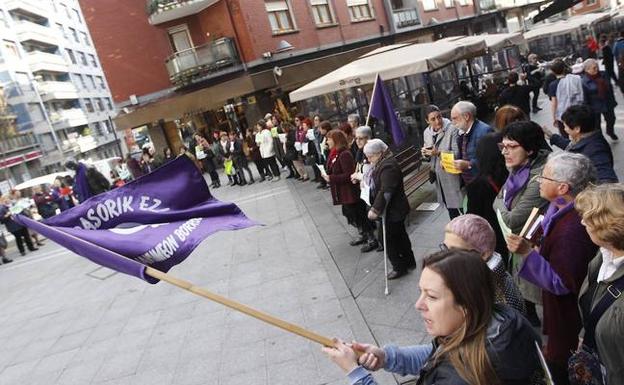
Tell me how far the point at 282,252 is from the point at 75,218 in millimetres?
4730

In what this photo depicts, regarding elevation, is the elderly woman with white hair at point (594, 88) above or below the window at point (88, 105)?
below

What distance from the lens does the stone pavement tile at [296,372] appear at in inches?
154

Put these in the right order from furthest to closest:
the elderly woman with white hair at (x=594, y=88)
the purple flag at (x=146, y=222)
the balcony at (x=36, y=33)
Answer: the balcony at (x=36, y=33) < the elderly woman with white hair at (x=594, y=88) < the purple flag at (x=146, y=222)

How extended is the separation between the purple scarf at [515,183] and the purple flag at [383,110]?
2689 mm

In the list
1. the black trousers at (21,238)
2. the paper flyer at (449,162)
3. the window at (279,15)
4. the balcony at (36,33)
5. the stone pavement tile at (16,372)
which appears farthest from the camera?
the balcony at (36,33)

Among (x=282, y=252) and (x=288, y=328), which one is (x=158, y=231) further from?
(x=282, y=252)

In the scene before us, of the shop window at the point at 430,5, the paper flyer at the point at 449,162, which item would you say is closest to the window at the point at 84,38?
the shop window at the point at 430,5

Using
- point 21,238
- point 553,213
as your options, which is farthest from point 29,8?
point 553,213

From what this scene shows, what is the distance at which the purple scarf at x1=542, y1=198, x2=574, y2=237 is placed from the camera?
244 centimetres

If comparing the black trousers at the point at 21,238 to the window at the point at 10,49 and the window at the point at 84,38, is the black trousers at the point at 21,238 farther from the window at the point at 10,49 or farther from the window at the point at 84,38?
the window at the point at 84,38

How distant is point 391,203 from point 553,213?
2536 mm

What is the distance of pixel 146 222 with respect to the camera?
3.02 metres

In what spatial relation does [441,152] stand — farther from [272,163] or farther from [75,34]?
[75,34]

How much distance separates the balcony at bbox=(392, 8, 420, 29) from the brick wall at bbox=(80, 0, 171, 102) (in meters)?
14.2
